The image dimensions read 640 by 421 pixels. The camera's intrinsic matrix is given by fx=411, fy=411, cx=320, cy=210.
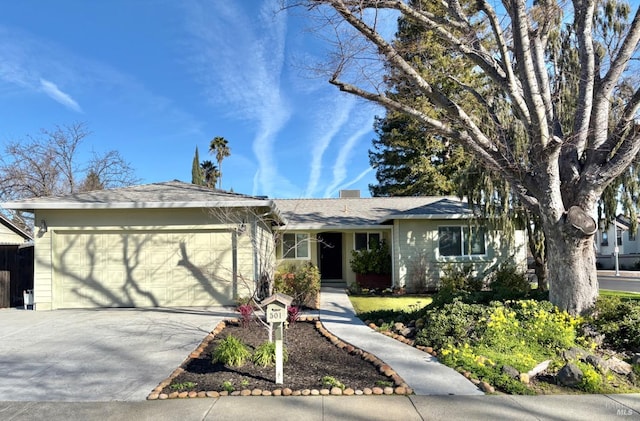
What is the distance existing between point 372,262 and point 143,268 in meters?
7.80

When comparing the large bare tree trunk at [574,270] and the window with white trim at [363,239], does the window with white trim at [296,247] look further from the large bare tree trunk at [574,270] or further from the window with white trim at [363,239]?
the large bare tree trunk at [574,270]

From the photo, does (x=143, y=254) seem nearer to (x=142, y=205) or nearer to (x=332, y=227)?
(x=142, y=205)

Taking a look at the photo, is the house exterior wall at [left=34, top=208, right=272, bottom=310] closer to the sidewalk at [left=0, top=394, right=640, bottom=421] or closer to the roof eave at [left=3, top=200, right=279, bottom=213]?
the roof eave at [left=3, top=200, right=279, bottom=213]

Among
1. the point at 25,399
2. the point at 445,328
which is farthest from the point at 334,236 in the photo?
the point at 25,399

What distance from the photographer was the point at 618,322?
253 inches

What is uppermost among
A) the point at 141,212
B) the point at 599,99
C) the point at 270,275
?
the point at 599,99

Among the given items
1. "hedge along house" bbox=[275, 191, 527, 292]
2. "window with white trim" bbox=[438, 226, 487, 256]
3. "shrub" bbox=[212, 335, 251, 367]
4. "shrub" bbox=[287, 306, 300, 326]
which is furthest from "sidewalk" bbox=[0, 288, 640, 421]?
"window with white trim" bbox=[438, 226, 487, 256]

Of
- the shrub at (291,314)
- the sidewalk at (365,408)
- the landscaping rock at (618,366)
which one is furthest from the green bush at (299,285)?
the landscaping rock at (618,366)

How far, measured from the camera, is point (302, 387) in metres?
→ 4.92

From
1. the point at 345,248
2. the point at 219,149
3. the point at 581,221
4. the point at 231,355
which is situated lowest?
the point at 231,355

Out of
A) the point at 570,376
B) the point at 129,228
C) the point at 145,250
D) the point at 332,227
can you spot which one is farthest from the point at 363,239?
the point at 570,376

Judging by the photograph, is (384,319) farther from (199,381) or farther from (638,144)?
(638,144)

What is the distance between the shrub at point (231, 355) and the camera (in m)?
5.75

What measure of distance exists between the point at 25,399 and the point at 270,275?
17.9ft
